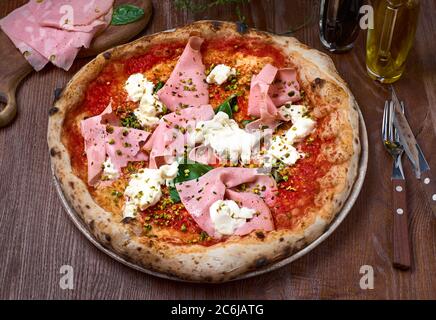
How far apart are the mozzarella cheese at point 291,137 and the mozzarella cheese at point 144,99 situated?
1.69 feet

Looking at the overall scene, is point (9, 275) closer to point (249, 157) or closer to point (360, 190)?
point (249, 157)

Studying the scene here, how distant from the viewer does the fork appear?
2.34 metres

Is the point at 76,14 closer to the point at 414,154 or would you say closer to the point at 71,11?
the point at 71,11

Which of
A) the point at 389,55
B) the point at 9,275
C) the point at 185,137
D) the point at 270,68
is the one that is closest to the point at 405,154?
the point at 389,55

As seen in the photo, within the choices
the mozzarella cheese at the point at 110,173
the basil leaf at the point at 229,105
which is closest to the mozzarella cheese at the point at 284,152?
the basil leaf at the point at 229,105

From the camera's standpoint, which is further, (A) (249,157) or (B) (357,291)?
(A) (249,157)

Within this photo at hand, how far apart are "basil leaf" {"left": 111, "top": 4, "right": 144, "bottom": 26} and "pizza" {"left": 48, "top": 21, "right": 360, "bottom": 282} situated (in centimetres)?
26

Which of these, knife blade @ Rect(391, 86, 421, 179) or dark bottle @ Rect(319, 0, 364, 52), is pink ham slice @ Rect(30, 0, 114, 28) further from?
knife blade @ Rect(391, 86, 421, 179)

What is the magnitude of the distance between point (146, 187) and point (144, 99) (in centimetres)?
45

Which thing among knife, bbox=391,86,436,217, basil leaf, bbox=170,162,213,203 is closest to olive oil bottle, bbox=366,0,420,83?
knife, bbox=391,86,436,217

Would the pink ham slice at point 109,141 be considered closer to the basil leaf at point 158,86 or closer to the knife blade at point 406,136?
the basil leaf at point 158,86

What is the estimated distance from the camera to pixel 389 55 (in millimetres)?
2846

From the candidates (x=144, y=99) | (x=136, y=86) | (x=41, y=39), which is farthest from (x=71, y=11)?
(x=144, y=99)

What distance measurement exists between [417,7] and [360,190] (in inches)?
32.7
